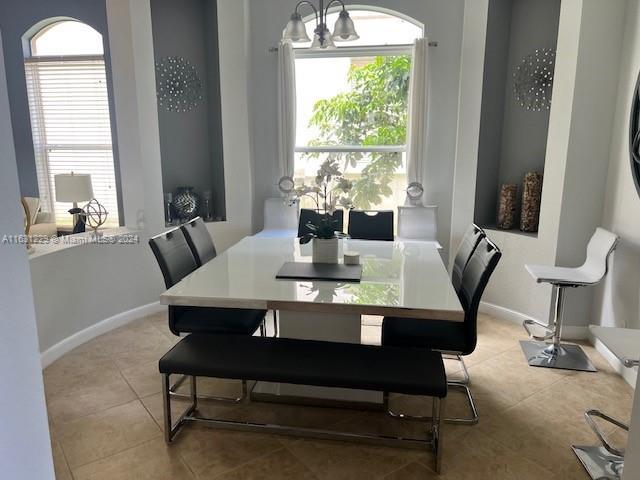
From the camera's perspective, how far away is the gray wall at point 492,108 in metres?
4.04

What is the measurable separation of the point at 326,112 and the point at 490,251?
292 centimetres

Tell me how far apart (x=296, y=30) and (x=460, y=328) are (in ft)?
6.48

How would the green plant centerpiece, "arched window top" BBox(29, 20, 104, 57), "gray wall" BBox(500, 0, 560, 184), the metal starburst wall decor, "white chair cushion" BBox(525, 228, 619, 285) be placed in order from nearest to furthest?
1. the green plant centerpiece
2. "white chair cushion" BBox(525, 228, 619, 285)
3. "gray wall" BBox(500, 0, 560, 184)
4. the metal starburst wall decor
5. "arched window top" BBox(29, 20, 104, 57)

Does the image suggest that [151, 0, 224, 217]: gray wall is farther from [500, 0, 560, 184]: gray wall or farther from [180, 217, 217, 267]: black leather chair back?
[500, 0, 560, 184]: gray wall

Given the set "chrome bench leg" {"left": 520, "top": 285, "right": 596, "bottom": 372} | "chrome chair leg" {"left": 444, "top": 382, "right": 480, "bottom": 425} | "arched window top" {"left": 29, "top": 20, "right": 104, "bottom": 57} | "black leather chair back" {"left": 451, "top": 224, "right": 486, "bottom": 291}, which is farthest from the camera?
"arched window top" {"left": 29, "top": 20, "right": 104, "bottom": 57}

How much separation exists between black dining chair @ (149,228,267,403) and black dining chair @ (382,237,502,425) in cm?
80

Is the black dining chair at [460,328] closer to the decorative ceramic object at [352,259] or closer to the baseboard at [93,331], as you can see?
the decorative ceramic object at [352,259]

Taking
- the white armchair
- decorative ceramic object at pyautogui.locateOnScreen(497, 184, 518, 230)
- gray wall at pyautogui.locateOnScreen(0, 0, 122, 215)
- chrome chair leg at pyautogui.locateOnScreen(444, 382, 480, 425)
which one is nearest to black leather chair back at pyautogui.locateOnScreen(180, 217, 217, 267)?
chrome chair leg at pyautogui.locateOnScreen(444, 382, 480, 425)

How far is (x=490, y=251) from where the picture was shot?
2277mm

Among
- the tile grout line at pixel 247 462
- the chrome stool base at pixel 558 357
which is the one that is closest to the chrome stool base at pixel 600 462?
the chrome stool base at pixel 558 357

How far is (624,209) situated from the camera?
3029 millimetres

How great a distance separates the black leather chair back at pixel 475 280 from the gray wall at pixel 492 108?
1.89 meters

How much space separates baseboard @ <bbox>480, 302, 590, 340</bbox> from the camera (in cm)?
353

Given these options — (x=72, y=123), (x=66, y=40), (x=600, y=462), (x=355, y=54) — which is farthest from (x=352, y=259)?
(x=66, y=40)
